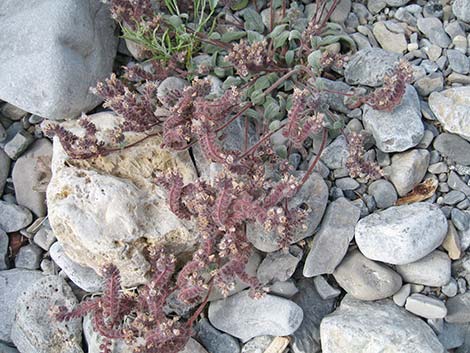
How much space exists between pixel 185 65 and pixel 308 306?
1.93 m

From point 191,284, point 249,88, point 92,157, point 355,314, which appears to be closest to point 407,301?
point 355,314

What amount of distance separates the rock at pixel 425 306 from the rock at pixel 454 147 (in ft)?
3.10

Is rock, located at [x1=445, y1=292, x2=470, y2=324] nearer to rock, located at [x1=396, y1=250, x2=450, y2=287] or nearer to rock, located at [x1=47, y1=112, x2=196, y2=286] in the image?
rock, located at [x1=396, y1=250, x2=450, y2=287]

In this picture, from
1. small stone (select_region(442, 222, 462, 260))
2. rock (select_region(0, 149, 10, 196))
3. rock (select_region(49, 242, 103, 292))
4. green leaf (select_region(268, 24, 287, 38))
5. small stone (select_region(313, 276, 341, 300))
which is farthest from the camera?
rock (select_region(0, 149, 10, 196))

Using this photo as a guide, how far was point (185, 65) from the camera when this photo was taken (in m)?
4.27

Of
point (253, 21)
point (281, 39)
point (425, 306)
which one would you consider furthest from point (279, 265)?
point (253, 21)

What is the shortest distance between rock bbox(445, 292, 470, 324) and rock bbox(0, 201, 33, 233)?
2973 millimetres

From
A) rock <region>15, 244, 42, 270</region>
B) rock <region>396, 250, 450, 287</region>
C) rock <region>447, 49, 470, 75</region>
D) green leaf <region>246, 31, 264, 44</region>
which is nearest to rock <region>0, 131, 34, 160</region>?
rock <region>15, 244, 42, 270</region>

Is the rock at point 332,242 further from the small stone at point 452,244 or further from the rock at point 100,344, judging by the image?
the rock at point 100,344

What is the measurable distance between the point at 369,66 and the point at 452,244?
1335 millimetres

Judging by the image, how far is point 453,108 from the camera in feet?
12.6

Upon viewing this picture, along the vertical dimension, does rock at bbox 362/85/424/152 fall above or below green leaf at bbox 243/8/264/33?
below

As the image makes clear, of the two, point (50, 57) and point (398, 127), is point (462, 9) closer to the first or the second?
point (398, 127)

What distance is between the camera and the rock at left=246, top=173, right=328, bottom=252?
12.0ft
